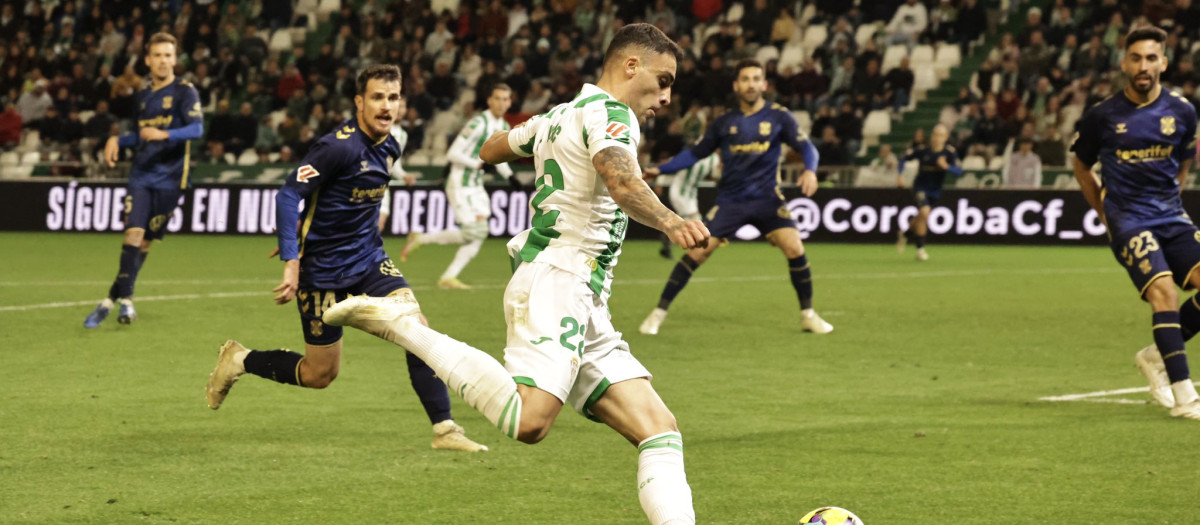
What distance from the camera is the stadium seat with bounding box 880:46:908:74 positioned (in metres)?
27.1

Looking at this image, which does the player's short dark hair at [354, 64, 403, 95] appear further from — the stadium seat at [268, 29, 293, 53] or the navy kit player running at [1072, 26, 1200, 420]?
the stadium seat at [268, 29, 293, 53]

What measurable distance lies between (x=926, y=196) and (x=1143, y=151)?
14.6 metres

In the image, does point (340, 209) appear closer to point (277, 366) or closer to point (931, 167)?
point (277, 366)

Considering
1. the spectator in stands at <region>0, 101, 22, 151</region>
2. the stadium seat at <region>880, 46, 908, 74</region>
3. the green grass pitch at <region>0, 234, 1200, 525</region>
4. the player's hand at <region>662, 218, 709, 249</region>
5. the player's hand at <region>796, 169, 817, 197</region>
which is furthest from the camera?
the spectator in stands at <region>0, 101, 22, 151</region>

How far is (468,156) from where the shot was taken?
15.6 meters

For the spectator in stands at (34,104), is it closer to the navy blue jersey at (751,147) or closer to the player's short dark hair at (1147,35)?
the navy blue jersey at (751,147)

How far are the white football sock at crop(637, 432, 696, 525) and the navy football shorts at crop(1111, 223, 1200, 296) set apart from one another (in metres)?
4.18

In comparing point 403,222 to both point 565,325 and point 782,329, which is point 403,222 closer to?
point 782,329

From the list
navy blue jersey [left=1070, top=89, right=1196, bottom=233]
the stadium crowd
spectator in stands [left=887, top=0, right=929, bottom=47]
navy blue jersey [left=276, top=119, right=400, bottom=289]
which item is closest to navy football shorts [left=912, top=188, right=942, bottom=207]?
the stadium crowd

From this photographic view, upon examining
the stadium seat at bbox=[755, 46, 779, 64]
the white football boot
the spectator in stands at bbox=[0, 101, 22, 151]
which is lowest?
the spectator in stands at bbox=[0, 101, 22, 151]

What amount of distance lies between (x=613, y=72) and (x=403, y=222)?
20325 millimetres

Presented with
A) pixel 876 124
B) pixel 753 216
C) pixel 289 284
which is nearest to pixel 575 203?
pixel 289 284

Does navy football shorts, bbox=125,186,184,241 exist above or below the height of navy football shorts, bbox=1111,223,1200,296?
below

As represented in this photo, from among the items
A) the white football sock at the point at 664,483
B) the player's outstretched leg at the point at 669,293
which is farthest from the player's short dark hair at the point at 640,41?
the player's outstretched leg at the point at 669,293
